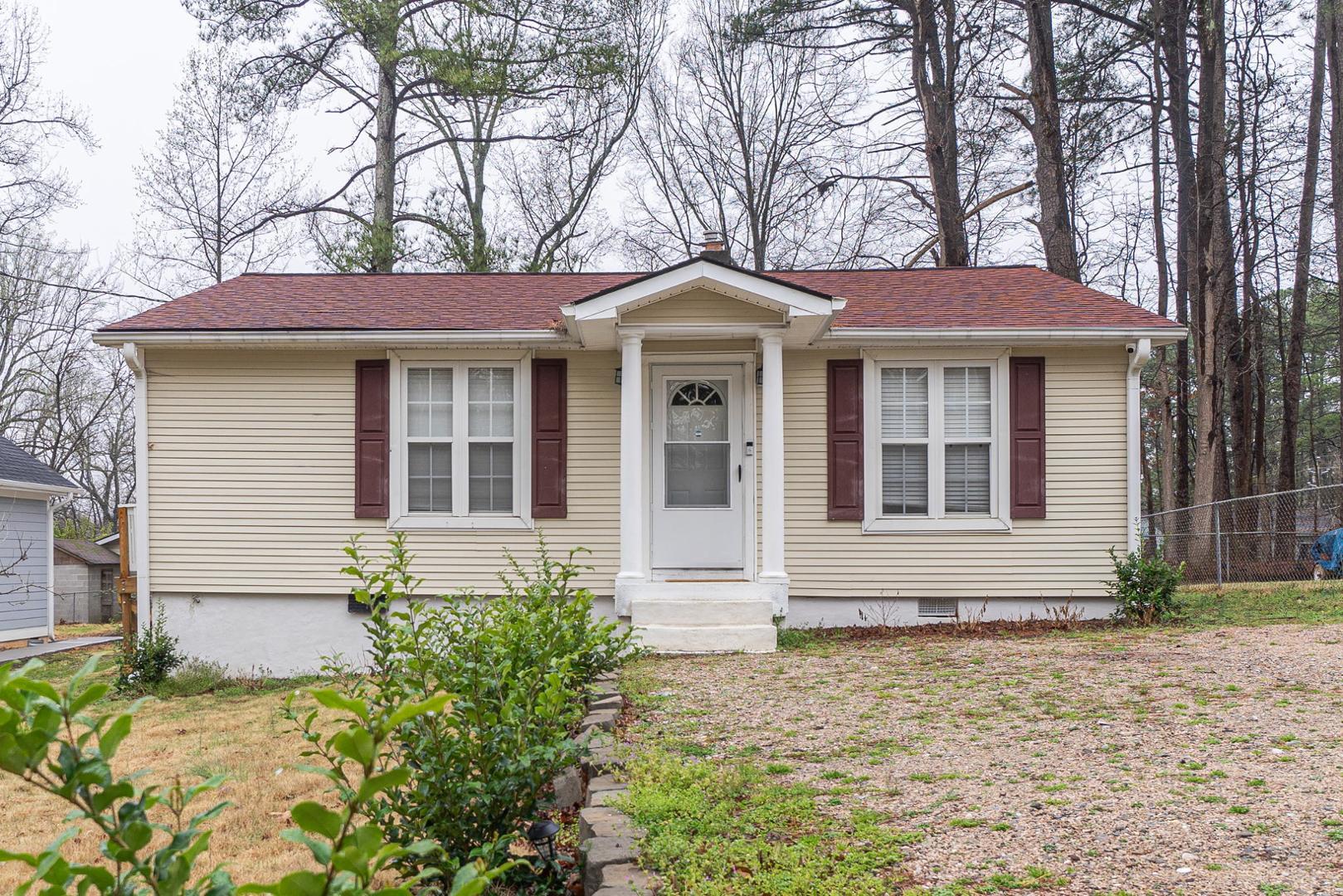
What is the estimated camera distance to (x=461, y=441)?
29.5 ft

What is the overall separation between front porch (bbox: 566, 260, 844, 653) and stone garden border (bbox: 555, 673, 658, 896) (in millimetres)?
3160

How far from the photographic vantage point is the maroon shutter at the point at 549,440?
8906mm

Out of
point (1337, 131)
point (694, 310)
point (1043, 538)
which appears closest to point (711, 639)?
point (694, 310)

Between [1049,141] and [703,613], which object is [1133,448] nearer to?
[703,613]

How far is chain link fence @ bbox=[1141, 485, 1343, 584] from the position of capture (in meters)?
13.4

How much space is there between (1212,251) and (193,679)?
51.6 ft

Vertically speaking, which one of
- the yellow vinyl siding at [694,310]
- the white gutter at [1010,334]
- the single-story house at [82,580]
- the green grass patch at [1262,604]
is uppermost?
the yellow vinyl siding at [694,310]

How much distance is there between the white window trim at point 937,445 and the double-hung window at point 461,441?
330cm

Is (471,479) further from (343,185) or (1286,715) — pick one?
(343,185)

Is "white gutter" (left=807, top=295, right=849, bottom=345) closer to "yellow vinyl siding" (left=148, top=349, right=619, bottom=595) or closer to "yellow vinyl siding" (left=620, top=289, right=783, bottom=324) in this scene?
"yellow vinyl siding" (left=620, top=289, right=783, bottom=324)

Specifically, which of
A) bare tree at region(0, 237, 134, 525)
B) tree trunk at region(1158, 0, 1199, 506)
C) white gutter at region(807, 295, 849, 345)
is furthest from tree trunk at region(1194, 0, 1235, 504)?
bare tree at region(0, 237, 134, 525)

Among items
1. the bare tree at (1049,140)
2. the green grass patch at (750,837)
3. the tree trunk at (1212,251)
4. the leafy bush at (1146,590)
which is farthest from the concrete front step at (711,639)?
the tree trunk at (1212,251)

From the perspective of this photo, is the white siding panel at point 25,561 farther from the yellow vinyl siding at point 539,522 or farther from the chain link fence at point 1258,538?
the chain link fence at point 1258,538

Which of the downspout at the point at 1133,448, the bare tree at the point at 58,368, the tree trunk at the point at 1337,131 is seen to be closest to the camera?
the downspout at the point at 1133,448
